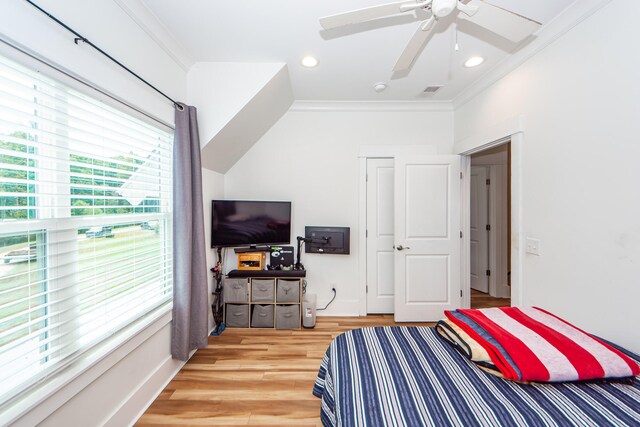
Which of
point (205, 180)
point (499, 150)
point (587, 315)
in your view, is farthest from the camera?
point (499, 150)

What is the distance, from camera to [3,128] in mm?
956

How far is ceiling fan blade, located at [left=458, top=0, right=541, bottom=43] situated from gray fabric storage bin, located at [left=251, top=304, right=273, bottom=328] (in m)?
2.87

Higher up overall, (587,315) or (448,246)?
(448,246)

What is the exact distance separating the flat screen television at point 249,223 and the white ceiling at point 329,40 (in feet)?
4.50

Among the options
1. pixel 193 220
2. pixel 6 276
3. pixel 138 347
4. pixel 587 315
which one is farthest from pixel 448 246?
pixel 6 276

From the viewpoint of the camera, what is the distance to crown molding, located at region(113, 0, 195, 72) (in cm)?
148

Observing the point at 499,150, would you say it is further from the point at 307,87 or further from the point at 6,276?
the point at 6,276

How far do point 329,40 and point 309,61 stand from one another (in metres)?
0.33

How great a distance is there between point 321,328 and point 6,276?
95.6 inches

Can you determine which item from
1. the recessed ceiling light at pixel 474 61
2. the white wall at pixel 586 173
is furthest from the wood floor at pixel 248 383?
the recessed ceiling light at pixel 474 61

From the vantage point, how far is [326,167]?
307 centimetres

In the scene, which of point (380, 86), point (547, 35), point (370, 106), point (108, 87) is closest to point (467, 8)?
point (547, 35)

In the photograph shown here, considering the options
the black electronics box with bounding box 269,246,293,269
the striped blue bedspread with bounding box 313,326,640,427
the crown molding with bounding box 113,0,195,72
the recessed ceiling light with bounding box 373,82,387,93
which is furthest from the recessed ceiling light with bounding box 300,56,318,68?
the striped blue bedspread with bounding box 313,326,640,427

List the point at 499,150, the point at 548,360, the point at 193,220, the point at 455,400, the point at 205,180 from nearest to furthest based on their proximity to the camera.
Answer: the point at 455,400 < the point at 548,360 < the point at 193,220 < the point at 205,180 < the point at 499,150
